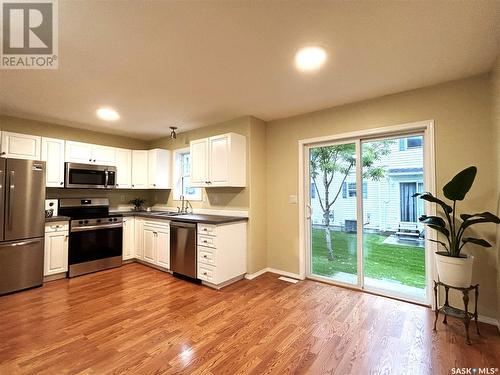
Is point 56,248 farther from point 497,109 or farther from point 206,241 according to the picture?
point 497,109

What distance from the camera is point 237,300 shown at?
291 cm

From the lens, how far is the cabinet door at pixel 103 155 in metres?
4.34

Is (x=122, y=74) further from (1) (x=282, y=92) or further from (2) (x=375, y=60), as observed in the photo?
(2) (x=375, y=60)

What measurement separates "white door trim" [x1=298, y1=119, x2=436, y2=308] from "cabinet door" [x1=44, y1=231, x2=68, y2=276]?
3.48 meters

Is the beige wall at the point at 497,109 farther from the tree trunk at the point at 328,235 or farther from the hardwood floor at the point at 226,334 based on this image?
the tree trunk at the point at 328,235

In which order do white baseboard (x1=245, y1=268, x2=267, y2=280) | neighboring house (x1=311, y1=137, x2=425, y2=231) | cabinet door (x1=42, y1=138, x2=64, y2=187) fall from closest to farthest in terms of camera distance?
neighboring house (x1=311, y1=137, x2=425, y2=231) < white baseboard (x1=245, y1=268, x2=267, y2=280) < cabinet door (x1=42, y1=138, x2=64, y2=187)

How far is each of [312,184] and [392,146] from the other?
45.1 inches

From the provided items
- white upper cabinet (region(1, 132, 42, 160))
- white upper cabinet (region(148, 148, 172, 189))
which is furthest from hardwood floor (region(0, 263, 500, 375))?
white upper cabinet (region(148, 148, 172, 189))

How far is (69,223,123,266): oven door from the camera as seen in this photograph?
146 inches

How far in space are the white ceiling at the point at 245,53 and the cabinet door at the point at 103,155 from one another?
41.8 inches

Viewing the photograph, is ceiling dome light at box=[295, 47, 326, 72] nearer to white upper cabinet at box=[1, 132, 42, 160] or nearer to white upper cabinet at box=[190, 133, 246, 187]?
white upper cabinet at box=[190, 133, 246, 187]

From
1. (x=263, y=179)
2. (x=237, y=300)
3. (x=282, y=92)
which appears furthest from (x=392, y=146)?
(x=237, y=300)

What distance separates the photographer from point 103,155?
4449 millimetres

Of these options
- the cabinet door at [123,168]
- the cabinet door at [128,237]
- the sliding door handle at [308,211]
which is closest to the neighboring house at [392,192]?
the sliding door handle at [308,211]
